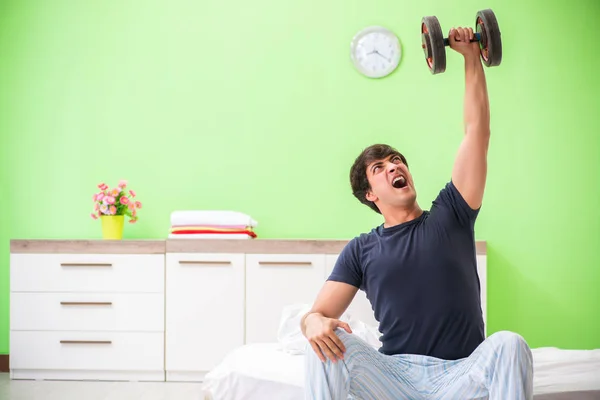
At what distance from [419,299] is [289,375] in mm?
796

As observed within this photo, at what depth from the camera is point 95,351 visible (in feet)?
11.9

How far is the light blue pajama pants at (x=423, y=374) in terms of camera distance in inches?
58.0

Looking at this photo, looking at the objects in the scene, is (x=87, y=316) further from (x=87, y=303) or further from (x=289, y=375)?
(x=289, y=375)

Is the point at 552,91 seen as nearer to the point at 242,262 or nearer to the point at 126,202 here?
the point at 242,262

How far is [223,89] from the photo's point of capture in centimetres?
413

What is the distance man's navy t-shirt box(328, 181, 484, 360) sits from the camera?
1.75 m

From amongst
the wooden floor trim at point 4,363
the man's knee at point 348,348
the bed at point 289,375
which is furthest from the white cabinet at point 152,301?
the man's knee at point 348,348

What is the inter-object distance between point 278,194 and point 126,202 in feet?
2.87

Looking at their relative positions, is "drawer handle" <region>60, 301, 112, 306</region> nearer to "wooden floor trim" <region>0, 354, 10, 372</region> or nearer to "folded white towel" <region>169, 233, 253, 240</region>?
"folded white towel" <region>169, 233, 253, 240</region>

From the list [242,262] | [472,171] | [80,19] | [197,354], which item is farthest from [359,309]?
[80,19]

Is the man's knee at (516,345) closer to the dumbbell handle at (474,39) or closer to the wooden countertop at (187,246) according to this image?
the dumbbell handle at (474,39)

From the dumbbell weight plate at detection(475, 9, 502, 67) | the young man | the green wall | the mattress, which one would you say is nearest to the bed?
the mattress

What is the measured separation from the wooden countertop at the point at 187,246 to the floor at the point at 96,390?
68 cm

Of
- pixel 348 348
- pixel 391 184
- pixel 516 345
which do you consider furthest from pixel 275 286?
pixel 516 345
